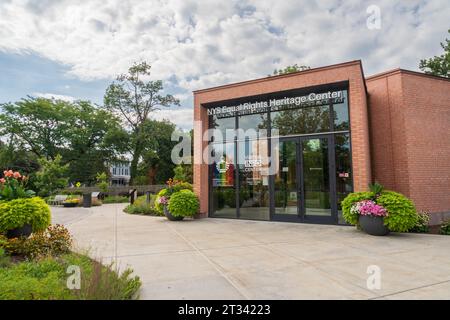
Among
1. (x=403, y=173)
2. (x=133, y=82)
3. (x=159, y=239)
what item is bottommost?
(x=159, y=239)

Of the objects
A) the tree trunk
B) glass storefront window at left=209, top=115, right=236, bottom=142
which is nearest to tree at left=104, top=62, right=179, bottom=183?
the tree trunk

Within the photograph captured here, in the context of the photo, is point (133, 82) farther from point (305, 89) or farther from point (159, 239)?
point (159, 239)

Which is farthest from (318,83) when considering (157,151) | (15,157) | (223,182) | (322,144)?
(15,157)

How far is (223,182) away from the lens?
11.2m

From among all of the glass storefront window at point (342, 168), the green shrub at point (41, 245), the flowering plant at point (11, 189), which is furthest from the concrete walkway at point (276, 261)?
the flowering plant at point (11, 189)

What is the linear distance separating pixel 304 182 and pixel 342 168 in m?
1.32

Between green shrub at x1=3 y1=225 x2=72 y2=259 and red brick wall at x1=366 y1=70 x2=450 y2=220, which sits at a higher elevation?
red brick wall at x1=366 y1=70 x2=450 y2=220

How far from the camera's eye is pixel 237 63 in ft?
44.5

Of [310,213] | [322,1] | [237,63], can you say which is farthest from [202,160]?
[322,1]

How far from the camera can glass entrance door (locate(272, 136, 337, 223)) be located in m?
9.25

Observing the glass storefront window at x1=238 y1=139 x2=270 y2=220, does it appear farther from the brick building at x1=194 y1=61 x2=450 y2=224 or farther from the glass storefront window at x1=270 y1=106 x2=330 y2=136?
the glass storefront window at x1=270 y1=106 x2=330 y2=136

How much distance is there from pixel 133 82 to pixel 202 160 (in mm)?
24357

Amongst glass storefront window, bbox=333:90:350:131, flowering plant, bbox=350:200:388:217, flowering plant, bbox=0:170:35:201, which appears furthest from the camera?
glass storefront window, bbox=333:90:350:131

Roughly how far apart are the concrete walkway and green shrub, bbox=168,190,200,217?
81.8 inches
